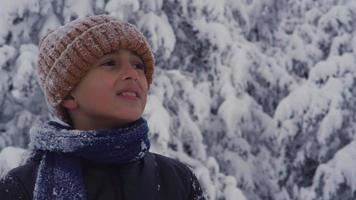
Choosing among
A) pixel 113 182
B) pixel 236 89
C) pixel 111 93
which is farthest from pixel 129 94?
pixel 236 89

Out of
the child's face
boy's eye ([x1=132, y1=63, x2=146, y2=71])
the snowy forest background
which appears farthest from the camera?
the snowy forest background

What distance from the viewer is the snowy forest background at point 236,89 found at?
5.22 meters

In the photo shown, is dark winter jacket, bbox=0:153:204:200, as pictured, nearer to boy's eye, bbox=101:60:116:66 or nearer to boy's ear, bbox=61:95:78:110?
boy's ear, bbox=61:95:78:110

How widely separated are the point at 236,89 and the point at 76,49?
6458 millimetres

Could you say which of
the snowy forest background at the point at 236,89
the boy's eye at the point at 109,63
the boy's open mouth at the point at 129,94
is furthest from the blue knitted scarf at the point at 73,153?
the snowy forest background at the point at 236,89

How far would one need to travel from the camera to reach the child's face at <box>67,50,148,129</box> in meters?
1.74

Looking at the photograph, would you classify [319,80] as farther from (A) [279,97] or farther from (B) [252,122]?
(A) [279,97]

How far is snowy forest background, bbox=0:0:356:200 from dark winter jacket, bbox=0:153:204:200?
2817 millimetres

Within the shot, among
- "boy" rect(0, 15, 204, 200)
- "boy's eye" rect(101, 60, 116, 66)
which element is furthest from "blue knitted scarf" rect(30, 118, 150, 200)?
"boy's eye" rect(101, 60, 116, 66)

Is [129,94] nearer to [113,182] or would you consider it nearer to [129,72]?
[129,72]

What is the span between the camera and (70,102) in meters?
1.83

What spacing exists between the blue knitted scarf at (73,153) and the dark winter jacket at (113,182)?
0.04 metres

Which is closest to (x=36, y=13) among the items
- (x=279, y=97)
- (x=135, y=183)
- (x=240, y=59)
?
(x=240, y=59)

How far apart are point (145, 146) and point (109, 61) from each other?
32cm
